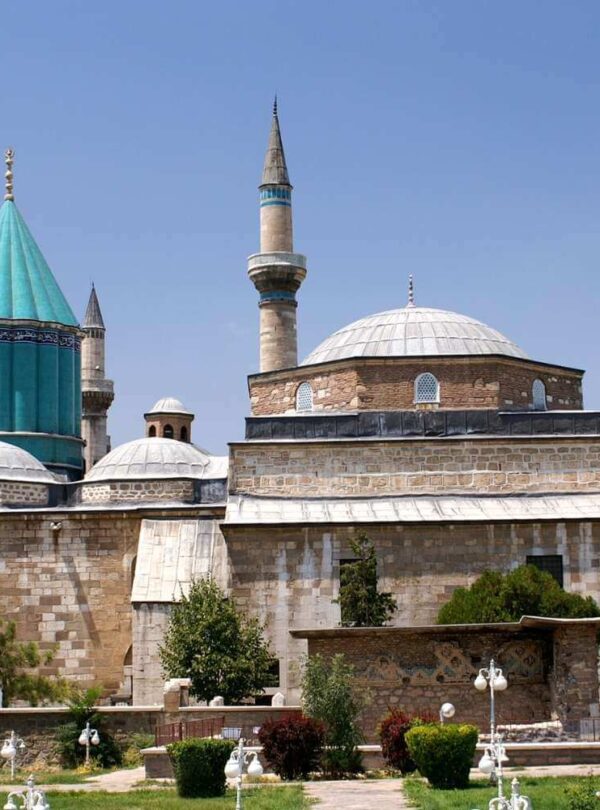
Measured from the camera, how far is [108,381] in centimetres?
3834

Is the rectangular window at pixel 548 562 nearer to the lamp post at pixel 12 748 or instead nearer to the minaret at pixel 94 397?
A: the lamp post at pixel 12 748

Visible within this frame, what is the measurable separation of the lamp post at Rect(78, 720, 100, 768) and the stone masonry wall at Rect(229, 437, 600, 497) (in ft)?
18.6

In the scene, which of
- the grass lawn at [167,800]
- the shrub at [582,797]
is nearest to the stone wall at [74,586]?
the grass lawn at [167,800]

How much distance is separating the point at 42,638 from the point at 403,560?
587 cm

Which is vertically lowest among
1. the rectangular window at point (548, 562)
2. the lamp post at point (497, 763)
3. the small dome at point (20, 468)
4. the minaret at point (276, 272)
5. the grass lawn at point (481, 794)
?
the grass lawn at point (481, 794)

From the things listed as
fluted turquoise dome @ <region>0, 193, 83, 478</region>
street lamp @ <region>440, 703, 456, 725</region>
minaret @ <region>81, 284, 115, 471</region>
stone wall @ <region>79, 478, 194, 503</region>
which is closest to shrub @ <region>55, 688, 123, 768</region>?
street lamp @ <region>440, 703, 456, 725</region>

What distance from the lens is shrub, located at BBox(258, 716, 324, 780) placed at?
46.7 ft

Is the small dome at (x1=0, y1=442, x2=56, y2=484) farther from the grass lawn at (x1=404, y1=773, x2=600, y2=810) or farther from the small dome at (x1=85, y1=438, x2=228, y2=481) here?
the grass lawn at (x1=404, y1=773, x2=600, y2=810)

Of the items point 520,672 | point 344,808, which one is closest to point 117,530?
point 520,672

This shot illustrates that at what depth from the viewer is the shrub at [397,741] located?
1428cm

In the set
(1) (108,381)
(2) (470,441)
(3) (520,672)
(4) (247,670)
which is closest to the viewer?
(3) (520,672)

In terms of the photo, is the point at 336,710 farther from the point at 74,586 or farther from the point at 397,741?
the point at 74,586

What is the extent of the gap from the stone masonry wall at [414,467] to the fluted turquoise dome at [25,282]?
997 cm

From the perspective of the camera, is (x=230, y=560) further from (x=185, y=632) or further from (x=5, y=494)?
(x=5, y=494)
